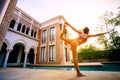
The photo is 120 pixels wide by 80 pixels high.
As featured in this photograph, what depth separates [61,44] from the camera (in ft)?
44.8

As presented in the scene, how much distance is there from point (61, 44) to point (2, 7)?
1312cm

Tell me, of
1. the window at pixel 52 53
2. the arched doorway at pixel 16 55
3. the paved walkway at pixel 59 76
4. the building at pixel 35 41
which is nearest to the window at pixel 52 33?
the building at pixel 35 41

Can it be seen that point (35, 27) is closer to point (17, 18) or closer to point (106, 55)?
point (17, 18)

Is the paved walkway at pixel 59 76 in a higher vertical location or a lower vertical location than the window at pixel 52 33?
lower

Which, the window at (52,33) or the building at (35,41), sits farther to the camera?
the window at (52,33)

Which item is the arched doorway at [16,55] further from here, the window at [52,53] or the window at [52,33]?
the window at [52,33]

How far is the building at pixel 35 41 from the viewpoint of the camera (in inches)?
469

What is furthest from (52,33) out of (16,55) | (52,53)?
(16,55)

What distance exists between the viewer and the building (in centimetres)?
1192

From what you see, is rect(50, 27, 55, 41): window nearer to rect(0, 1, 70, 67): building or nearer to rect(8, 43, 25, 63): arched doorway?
rect(0, 1, 70, 67): building

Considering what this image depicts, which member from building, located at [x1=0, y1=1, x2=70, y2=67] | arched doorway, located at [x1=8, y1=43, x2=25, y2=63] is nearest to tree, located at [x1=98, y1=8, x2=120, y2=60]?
building, located at [x1=0, y1=1, x2=70, y2=67]

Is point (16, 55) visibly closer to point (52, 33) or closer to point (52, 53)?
point (52, 53)

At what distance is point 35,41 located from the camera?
577 inches

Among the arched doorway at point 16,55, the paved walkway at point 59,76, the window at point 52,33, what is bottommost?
the paved walkway at point 59,76
